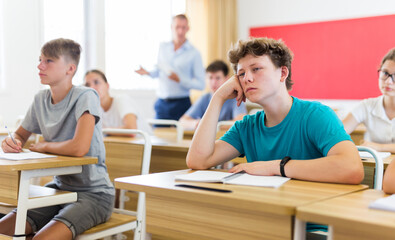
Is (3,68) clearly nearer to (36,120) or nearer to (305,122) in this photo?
(36,120)

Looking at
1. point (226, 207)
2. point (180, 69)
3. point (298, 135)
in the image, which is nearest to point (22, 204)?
point (226, 207)

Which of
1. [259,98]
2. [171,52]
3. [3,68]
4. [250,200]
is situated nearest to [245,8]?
[171,52]

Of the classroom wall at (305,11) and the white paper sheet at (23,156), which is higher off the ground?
the classroom wall at (305,11)

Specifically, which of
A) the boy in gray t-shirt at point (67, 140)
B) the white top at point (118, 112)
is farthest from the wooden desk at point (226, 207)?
the white top at point (118, 112)

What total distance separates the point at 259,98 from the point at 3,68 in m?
3.55

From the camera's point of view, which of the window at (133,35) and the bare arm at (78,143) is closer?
the bare arm at (78,143)

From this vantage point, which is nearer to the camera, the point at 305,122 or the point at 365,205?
the point at 365,205

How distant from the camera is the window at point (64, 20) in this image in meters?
4.96

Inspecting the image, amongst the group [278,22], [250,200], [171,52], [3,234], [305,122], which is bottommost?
[3,234]

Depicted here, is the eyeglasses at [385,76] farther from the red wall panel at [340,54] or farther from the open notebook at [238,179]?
the red wall panel at [340,54]

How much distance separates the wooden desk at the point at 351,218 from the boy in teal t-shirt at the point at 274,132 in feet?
1.04

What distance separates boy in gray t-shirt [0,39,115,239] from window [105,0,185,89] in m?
3.42

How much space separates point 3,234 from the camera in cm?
197

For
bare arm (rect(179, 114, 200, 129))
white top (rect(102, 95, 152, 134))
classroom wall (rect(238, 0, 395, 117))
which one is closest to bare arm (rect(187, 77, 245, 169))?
white top (rect(102, 95, 152, 134))
